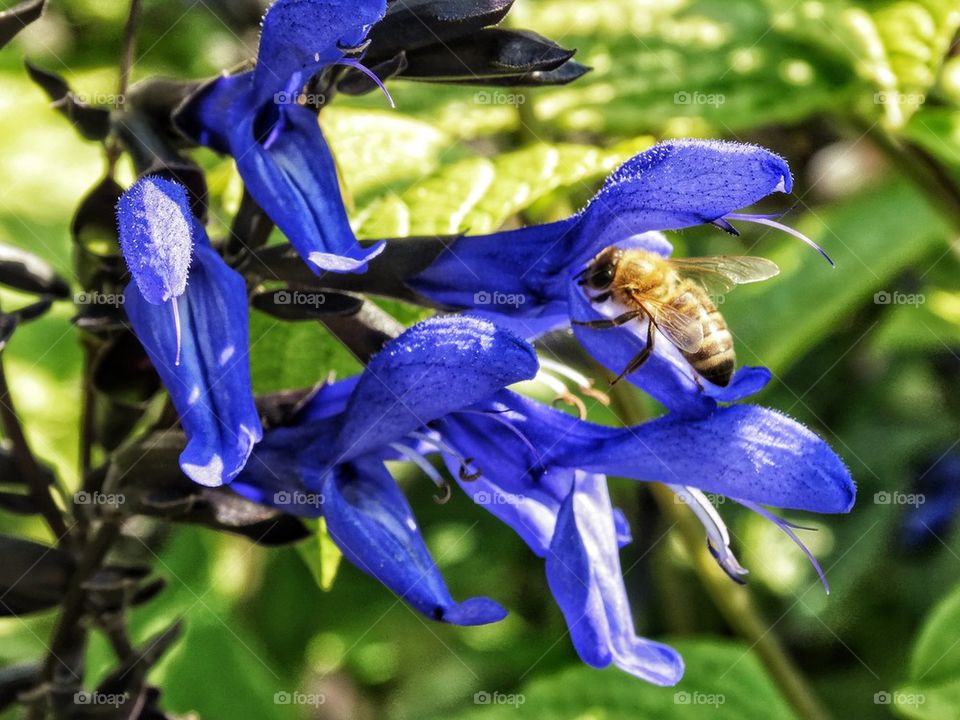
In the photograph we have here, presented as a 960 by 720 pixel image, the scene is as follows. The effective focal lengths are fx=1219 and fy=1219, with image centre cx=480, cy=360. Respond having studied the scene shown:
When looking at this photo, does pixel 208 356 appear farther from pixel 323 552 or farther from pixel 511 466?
pixel 323 552

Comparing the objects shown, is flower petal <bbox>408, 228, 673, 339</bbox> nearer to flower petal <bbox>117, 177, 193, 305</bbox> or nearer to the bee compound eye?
the bee compound eye

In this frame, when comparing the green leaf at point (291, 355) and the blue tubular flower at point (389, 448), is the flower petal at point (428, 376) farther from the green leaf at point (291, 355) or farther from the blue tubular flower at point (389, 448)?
the green leaf at point (291, 355)

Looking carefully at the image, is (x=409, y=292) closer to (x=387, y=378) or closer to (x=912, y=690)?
(x=387, y=378)

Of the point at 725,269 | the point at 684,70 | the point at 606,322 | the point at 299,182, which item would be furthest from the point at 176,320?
the point at 684,70

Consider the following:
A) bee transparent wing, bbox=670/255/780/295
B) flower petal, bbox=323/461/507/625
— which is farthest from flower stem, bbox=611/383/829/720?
flower petal, bbox=323/461/507/625

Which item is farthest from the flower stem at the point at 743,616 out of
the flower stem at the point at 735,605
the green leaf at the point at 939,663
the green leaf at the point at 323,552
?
the green leaf at the point at 323,552
